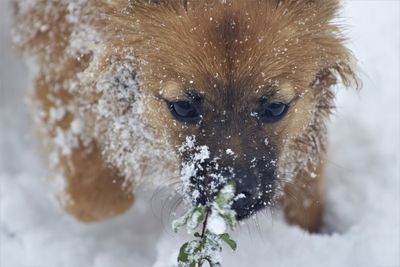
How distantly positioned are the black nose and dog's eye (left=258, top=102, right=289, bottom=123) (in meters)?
0.27

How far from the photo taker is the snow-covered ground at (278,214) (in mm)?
3178

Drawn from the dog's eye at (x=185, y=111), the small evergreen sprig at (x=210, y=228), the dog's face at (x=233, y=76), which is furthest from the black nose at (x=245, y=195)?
the dog's eye at (x=185, y=111)

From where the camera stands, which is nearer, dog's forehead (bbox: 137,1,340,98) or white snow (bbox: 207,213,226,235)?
white snow (bbox: 207,213,226,235)

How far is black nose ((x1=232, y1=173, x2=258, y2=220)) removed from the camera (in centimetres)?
275

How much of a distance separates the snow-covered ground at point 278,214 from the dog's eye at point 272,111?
648 mm

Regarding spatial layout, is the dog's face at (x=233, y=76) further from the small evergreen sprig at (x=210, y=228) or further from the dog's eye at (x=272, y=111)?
the small evergreen sprig at (x=210, y=228)

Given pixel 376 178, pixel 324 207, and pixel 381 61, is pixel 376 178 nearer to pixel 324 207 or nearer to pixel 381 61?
pixel 324 207

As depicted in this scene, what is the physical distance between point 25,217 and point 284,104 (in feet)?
5.38

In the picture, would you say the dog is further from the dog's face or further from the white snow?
the white snow

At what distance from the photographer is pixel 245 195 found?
2.79m

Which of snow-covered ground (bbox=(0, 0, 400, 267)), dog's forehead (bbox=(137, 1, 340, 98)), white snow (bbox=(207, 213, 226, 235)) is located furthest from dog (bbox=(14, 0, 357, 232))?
white snow (bbox=(207, 213, 226, 235))

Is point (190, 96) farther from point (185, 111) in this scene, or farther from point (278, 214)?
point (278, 214)

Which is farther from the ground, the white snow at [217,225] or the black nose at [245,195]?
the black nose at [245,195]

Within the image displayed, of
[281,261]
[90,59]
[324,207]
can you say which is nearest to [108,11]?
[90,59]
